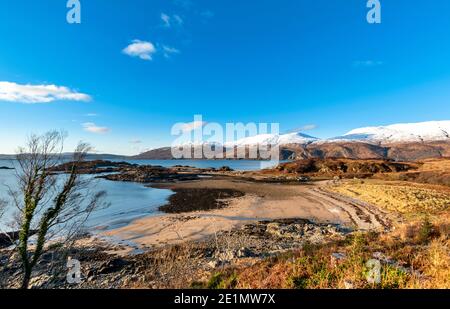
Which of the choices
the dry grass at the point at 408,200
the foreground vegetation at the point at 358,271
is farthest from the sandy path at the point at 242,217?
the foreground vegetation at the point at 358,271

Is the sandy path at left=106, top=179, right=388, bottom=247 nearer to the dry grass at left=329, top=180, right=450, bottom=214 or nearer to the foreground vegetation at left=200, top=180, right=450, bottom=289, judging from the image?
the dry grass at left=329, top=180, right=450, bottom=214

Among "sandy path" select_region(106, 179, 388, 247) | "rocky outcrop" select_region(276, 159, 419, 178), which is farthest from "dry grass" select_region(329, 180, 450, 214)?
"rocky outcrop" select_region(276, 159, 419, 178)

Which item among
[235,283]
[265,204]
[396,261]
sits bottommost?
[265,204]

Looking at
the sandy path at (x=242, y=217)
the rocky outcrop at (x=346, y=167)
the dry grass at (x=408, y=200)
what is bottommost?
the sandy path at (x=242, y=217)

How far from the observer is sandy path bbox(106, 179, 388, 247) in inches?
833

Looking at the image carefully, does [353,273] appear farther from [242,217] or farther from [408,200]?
[408,200]

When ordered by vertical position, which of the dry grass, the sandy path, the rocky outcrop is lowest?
the sandy path

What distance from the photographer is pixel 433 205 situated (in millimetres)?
26750

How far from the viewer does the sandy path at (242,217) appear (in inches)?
833

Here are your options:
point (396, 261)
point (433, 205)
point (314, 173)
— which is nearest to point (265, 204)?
point (433, 205)

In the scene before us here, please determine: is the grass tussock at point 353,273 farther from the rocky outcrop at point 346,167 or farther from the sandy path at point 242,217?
the rocky outcrop at point 346,167
